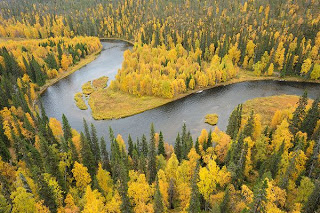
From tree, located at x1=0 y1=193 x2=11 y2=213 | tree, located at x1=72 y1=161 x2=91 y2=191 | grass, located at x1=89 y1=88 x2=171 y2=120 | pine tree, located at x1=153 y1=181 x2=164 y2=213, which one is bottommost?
grass, located at x1=89 y1=88 x2=171 y2=120

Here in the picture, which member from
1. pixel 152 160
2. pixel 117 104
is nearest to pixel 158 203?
pixel 152 160

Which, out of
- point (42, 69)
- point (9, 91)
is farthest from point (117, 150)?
point (42, 69)

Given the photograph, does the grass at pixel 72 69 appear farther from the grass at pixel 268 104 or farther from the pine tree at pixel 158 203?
the grass at pixel 268 104

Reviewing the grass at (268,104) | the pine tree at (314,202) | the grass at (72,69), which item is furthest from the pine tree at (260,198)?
the grass at (72,69)

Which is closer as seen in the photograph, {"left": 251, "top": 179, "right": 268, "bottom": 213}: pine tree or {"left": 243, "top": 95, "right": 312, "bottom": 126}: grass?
{"left": 251, "top": 179, "right": 268, "bottom": 213}: pine tree

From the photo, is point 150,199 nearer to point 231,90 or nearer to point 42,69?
point 231,90

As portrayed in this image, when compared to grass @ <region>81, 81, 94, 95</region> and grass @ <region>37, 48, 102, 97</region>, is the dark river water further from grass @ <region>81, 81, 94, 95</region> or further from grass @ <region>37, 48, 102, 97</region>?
grass @ <region>81, 81, 94, 95</region>

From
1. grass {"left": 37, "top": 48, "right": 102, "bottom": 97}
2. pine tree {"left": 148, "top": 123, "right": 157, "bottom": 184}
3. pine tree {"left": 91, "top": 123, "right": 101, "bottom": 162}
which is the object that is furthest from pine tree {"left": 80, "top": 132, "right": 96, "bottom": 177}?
grass {"left": 37, "top": 48, "right": 102, "bottom": 97}
